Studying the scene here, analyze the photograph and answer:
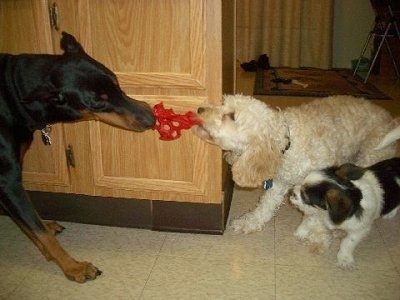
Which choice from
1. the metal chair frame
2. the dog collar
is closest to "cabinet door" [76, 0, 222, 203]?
the dog collar

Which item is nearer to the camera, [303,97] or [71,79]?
[71,79]

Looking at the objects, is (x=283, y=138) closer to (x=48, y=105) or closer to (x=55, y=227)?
(x=48, y=105)

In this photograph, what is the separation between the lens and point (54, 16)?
1.93m

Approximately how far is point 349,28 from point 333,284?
619 cm

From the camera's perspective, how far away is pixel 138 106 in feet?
6.00

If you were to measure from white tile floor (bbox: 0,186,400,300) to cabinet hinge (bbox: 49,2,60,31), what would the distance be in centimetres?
121

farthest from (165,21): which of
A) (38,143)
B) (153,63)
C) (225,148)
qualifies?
(38,143)

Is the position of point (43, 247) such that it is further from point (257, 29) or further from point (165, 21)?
point (257, 29)

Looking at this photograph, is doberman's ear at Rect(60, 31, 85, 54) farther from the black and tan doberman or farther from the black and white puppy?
the black and white puppy

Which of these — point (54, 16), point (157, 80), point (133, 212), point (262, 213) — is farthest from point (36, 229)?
point (262, 213)

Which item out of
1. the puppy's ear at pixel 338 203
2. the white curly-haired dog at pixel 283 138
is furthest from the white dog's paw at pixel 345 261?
the white curly-haired dog at pixel 283 138

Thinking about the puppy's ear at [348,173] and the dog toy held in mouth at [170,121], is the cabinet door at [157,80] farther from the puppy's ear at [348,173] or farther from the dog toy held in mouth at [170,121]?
the puppy's ear at [348,173]

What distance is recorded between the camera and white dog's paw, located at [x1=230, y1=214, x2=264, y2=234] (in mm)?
2311

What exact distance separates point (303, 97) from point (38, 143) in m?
3.66
